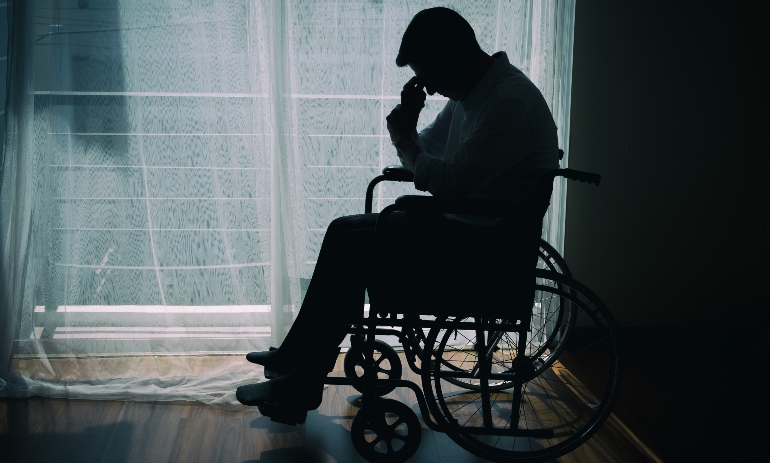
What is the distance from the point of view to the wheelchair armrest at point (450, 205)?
159cm

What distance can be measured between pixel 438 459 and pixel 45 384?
1.33 metres

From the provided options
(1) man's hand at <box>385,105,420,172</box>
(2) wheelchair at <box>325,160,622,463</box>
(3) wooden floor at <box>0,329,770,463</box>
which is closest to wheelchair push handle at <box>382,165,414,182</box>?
(2) wheelchair at <box>325,160,622,463</box>

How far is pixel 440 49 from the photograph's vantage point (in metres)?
1.78

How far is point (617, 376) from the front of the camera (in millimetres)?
1739

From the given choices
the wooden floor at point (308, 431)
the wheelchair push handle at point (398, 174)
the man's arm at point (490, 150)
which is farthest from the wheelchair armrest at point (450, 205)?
the wooden floor at point (308, 431)

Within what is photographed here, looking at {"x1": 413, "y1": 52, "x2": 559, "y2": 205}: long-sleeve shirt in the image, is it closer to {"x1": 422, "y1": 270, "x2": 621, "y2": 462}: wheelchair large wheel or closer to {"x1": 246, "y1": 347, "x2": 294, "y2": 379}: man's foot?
{"x1": 422, "y1": 270, "x2": 621, "y2": 462}: wheelchair large wheel

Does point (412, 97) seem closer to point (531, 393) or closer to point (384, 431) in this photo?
point (384, 431)

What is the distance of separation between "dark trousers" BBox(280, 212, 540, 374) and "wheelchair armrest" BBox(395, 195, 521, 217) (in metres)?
0.05

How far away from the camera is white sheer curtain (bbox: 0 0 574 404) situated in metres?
2.27

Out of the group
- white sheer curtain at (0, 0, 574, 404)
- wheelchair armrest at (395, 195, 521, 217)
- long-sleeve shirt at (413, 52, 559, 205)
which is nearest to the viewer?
wheelchair armrest at (395, 195, 521, 217)

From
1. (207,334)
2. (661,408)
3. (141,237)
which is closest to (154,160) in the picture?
(141,237)

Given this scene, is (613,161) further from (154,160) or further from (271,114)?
(154,160)

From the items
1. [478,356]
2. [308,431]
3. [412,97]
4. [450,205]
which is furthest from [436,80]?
[308,431]

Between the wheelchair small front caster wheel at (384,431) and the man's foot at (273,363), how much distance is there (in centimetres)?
24
